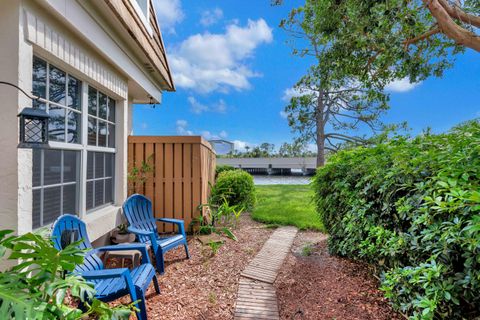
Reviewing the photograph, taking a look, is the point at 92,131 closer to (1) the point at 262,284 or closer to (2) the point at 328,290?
(1) the point at 262,284

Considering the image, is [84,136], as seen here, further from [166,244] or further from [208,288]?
[208,288]

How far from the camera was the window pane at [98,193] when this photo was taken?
11.6ft

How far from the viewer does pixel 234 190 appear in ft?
22.9

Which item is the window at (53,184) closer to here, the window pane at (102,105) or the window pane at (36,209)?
the window pane at (36,209)

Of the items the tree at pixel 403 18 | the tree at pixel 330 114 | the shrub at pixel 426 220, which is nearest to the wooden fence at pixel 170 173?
the shrub at pixel 426 220

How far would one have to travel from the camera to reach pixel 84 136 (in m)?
3.12

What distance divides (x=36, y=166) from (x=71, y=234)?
818mm

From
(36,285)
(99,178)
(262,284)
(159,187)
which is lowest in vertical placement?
(262,284)

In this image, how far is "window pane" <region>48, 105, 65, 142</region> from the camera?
2592mm

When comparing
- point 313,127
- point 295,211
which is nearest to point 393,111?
point 313,127

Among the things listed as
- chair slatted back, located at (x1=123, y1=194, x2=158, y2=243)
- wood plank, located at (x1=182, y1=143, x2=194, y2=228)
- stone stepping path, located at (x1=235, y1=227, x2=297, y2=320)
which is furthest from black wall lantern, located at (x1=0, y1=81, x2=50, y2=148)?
wood plank, located at (x1=182, y1=143, x2=194, y2=228)

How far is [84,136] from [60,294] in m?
2.25

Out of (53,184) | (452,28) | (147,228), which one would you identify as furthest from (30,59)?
Answer: (452,28)

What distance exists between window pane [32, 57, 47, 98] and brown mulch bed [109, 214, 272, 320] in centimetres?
227
